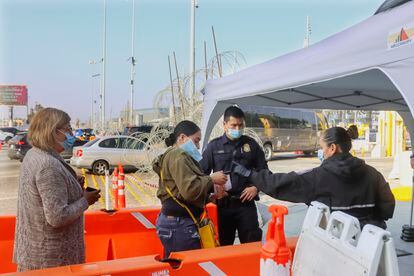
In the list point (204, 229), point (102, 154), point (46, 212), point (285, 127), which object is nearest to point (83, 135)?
point (285, 127)

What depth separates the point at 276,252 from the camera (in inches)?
76.0

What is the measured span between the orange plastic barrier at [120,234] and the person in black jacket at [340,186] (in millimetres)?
1388

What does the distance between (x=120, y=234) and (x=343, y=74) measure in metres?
2.37

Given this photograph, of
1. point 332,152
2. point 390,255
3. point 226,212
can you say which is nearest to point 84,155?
point 226,212

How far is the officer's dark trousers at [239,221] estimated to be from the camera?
3.22 metres

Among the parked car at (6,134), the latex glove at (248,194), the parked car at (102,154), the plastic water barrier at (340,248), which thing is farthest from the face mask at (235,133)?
the parked car at (6,134)

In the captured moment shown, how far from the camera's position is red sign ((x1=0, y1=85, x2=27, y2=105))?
8550 centimetres

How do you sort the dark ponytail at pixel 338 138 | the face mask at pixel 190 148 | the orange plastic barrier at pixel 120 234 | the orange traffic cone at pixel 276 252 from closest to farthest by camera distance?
the orange traffic cone at pixel 276 252 < the dark ponytail at pixel 338 138 < the face mask at pixel 190 148 < the orange plastic barrier at pixel 120 234

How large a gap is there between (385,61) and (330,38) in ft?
2.09

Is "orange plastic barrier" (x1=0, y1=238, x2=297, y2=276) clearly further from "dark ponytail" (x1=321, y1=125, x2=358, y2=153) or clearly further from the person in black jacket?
"dark ponytail" (x1=321, y1=125, x2=358, y2=153)

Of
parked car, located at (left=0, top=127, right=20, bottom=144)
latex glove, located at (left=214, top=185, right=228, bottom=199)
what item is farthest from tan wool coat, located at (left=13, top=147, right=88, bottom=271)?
parked car, located at (left=0, top=127, right=20, bottom=144)

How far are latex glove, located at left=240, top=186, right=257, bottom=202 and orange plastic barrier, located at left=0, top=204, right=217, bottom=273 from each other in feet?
2.04

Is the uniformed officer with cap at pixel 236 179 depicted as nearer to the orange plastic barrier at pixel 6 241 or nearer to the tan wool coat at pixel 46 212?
the tan wool coat at pixel 46 212

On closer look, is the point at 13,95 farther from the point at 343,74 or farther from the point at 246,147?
the point at 343,74
